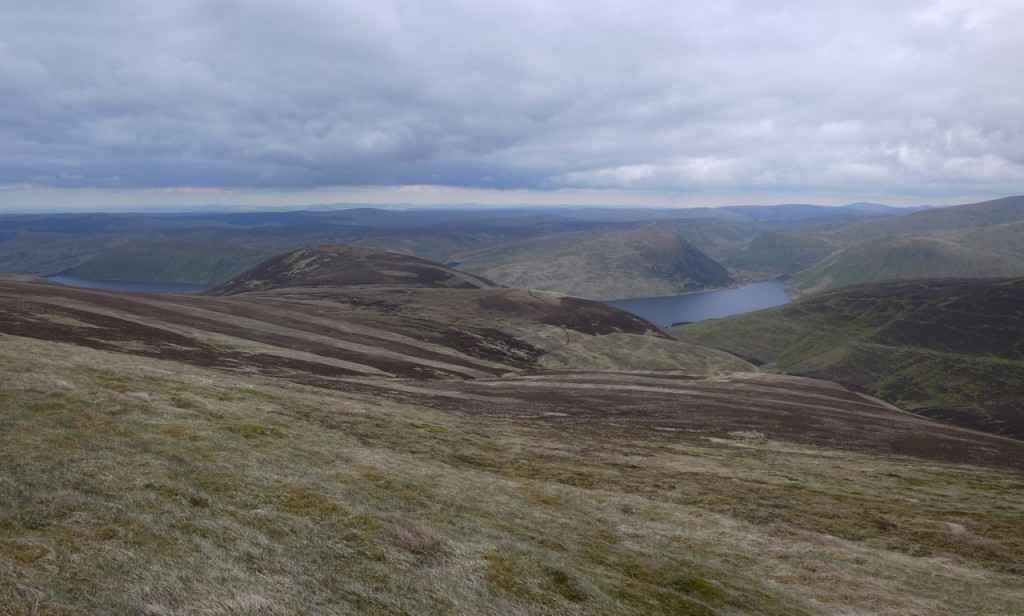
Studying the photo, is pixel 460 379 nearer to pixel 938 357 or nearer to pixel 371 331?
pixel 371 331

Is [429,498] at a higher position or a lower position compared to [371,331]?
higher

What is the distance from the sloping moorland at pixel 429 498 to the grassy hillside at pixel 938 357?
78.4m

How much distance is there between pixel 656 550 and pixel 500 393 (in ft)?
163

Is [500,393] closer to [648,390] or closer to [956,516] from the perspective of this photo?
[648,390]

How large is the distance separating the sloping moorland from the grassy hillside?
3086 inches

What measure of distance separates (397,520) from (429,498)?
437cm

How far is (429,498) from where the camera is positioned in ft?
78.2

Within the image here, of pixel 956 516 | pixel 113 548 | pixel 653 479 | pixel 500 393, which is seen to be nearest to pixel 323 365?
pixel 500 393

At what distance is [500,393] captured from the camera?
72750 mm

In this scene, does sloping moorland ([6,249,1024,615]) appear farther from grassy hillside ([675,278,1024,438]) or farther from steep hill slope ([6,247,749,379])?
grassy hillside ([675,278,1024,438])

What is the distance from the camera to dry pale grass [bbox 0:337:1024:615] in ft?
45.9

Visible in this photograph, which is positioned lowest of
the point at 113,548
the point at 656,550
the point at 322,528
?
the point at 656,550

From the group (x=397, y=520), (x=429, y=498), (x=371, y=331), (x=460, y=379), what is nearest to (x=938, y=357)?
(x=460, y=379)

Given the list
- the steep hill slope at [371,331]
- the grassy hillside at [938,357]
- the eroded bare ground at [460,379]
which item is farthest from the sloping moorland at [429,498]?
the grassy hillside at [938,357]
